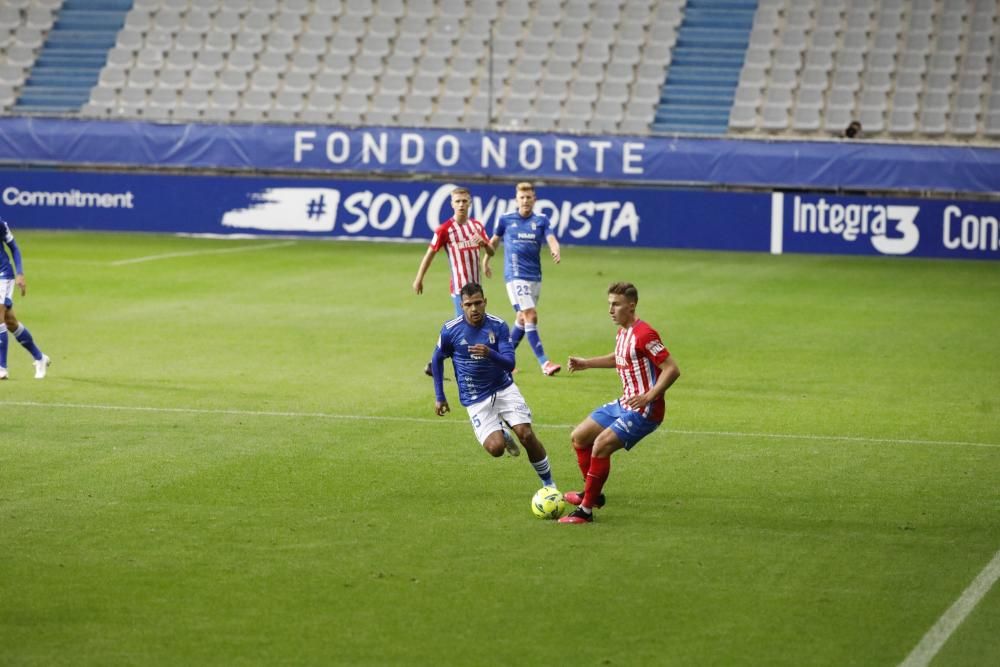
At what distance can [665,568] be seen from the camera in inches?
373

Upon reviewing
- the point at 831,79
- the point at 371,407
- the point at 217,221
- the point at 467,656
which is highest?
the point at 831,79

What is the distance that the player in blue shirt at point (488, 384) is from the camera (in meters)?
10.9

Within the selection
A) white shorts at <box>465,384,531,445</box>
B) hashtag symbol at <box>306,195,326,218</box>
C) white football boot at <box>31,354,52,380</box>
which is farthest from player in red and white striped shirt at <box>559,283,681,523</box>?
hashtag symbol at <box>306,195,326,218</box>

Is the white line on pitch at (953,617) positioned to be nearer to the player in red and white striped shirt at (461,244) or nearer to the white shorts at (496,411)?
the white shorts at (496,411)

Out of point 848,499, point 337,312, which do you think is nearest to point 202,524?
point 848,499

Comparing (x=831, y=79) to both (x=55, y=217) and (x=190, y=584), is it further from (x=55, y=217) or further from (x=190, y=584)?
(x=190, y=584)

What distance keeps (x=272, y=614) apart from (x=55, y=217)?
27.3 meters

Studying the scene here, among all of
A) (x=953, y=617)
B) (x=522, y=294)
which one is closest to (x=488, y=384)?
(x=953, y=617)

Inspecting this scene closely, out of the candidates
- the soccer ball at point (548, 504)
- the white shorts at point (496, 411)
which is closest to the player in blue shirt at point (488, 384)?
the white shorts at point (496, 411)

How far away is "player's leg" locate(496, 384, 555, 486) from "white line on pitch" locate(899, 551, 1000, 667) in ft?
10.1

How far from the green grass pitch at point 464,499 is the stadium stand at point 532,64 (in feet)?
46.5

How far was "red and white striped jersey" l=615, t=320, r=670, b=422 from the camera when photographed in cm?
1057

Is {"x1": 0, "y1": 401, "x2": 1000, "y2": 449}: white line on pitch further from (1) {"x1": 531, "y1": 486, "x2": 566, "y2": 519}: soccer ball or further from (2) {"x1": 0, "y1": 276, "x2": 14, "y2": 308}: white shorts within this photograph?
(1) {"x1": 531, "y1": 486, "x2": 566, "y2": 519}: soccer ball

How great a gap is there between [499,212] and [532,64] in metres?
7.15
